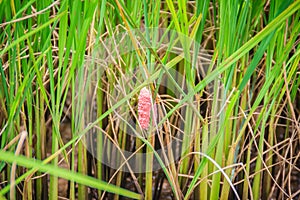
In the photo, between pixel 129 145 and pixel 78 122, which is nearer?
pixel 78 122

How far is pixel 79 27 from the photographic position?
791 millimetres

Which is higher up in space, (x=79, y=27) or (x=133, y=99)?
(x=79, y=27)

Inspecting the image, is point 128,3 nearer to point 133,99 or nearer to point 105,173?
point 133,99

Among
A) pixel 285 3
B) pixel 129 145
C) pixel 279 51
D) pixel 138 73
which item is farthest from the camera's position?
pixel 129 145

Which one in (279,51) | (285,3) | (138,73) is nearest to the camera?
(285,3)

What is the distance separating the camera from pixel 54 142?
0.87 meters

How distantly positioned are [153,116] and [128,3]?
0.62ft

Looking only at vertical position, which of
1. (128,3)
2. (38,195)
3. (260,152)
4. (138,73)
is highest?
(128,3)

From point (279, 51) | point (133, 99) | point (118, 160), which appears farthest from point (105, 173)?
point (279, 51)

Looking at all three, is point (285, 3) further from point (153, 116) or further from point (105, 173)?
point (105, 173)

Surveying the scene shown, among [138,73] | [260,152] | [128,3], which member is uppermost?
[128,3]

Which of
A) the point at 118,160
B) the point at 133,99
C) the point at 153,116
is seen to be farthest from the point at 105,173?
the point at 153,116

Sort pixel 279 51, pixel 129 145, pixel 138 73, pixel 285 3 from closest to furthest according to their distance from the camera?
pixel 285 3
pixel 279 51
pixel 138 73
pixel 129 145

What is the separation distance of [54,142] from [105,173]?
19 centimetres
